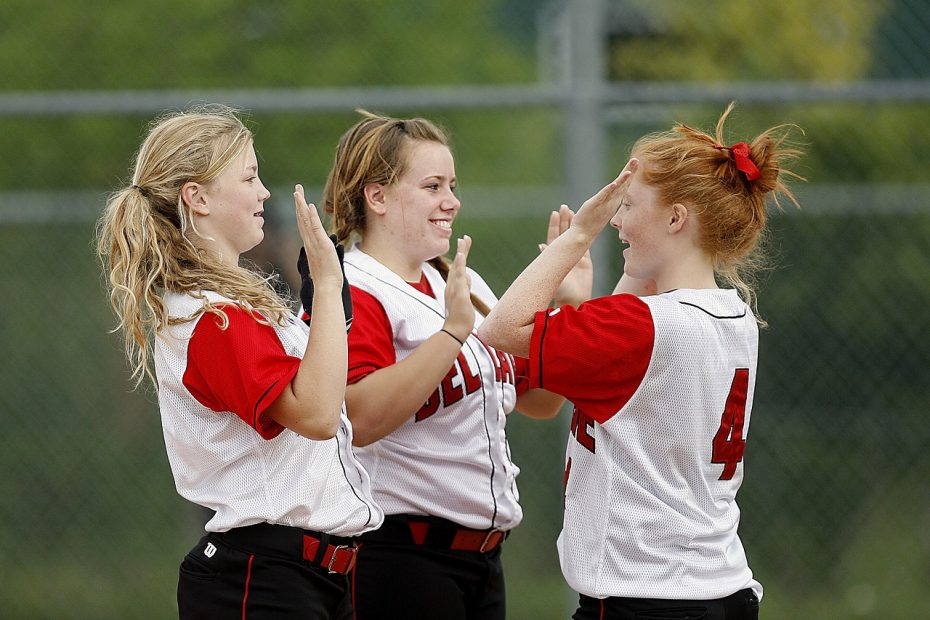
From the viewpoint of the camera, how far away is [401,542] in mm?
2859

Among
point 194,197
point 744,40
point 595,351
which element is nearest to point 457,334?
point 595,351

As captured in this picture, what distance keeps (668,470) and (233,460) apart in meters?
0.92

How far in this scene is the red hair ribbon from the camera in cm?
260

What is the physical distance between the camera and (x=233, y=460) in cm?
241

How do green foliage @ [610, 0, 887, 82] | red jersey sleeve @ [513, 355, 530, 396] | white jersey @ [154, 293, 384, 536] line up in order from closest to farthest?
white jersey @ [154, 293, 384, 536] → red jersey sleeve @ [513, 355, 530, 396] → green foliage @ [610, 0, 887, 82]

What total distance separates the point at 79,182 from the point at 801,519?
3.25 meters

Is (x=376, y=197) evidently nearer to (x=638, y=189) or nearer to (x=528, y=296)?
(x=528, y=296)

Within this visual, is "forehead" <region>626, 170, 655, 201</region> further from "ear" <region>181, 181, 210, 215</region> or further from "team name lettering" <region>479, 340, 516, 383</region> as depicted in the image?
"ear" <region>181, 181, 210, 215</region>

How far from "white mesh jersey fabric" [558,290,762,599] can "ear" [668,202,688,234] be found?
0.50ft

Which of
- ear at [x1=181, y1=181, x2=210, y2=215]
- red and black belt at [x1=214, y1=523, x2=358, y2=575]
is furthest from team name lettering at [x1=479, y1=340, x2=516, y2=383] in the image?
ear at [x1=181, y1=181, x2=210, y2=215]

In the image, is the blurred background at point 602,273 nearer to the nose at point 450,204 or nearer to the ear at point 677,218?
the nose at point 450,204

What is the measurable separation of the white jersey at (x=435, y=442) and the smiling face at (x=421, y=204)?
0.32ft

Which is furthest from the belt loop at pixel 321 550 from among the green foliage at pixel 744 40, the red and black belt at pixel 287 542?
the green foliage at pixel 744 40

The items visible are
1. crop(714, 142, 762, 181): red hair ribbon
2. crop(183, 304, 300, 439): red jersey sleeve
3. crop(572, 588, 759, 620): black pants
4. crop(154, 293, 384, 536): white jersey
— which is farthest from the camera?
crop(714, 142, 762, 181): red hair ribbon
